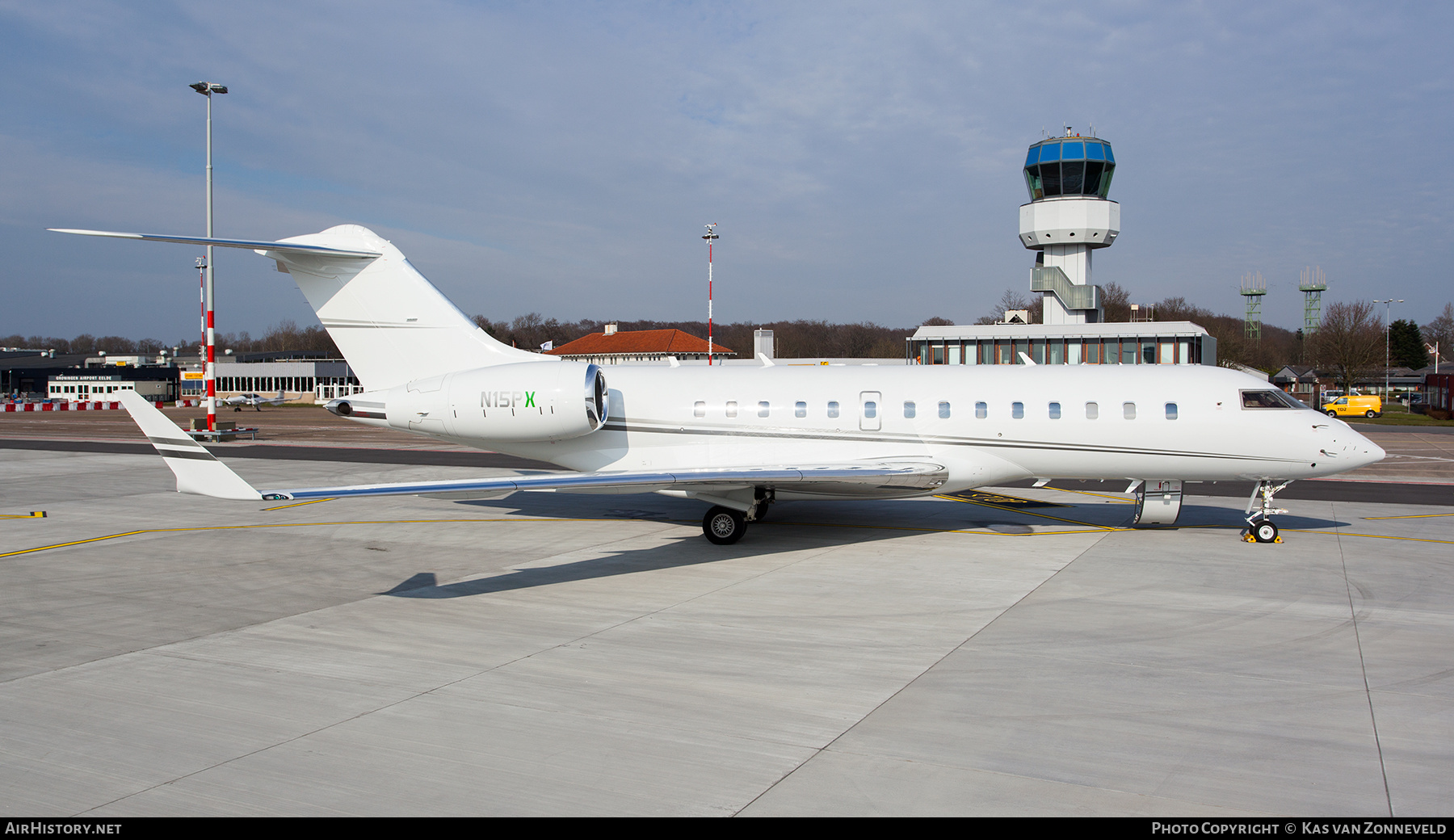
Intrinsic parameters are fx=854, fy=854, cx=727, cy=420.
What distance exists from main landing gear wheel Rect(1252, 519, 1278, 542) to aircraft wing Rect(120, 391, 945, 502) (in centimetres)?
527

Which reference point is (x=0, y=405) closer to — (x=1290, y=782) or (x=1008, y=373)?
(x=1008, y=373)

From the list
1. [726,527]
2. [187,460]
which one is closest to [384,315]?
[187,460]

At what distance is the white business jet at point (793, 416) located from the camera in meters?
13.7

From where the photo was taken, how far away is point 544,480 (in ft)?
38.1

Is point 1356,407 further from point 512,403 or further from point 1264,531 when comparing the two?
point 512,403

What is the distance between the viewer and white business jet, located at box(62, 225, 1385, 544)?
1368cm

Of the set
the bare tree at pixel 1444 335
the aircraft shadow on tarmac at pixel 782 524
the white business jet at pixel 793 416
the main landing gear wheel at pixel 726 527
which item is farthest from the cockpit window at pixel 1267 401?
the bare tree at pixel 1444 335

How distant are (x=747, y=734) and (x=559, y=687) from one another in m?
1.92

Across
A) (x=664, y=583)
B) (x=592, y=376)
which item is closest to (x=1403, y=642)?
(x=664, y=583)

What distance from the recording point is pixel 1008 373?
578 inches

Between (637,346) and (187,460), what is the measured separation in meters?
75.7

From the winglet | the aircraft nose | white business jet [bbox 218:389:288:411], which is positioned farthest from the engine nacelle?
white business jet [bbox 218:389:288:411]

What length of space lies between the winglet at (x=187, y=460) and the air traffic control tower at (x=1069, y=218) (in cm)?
5420

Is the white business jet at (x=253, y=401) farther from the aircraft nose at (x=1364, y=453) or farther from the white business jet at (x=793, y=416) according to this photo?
the aircraft nose at (x=1364, y=453)
